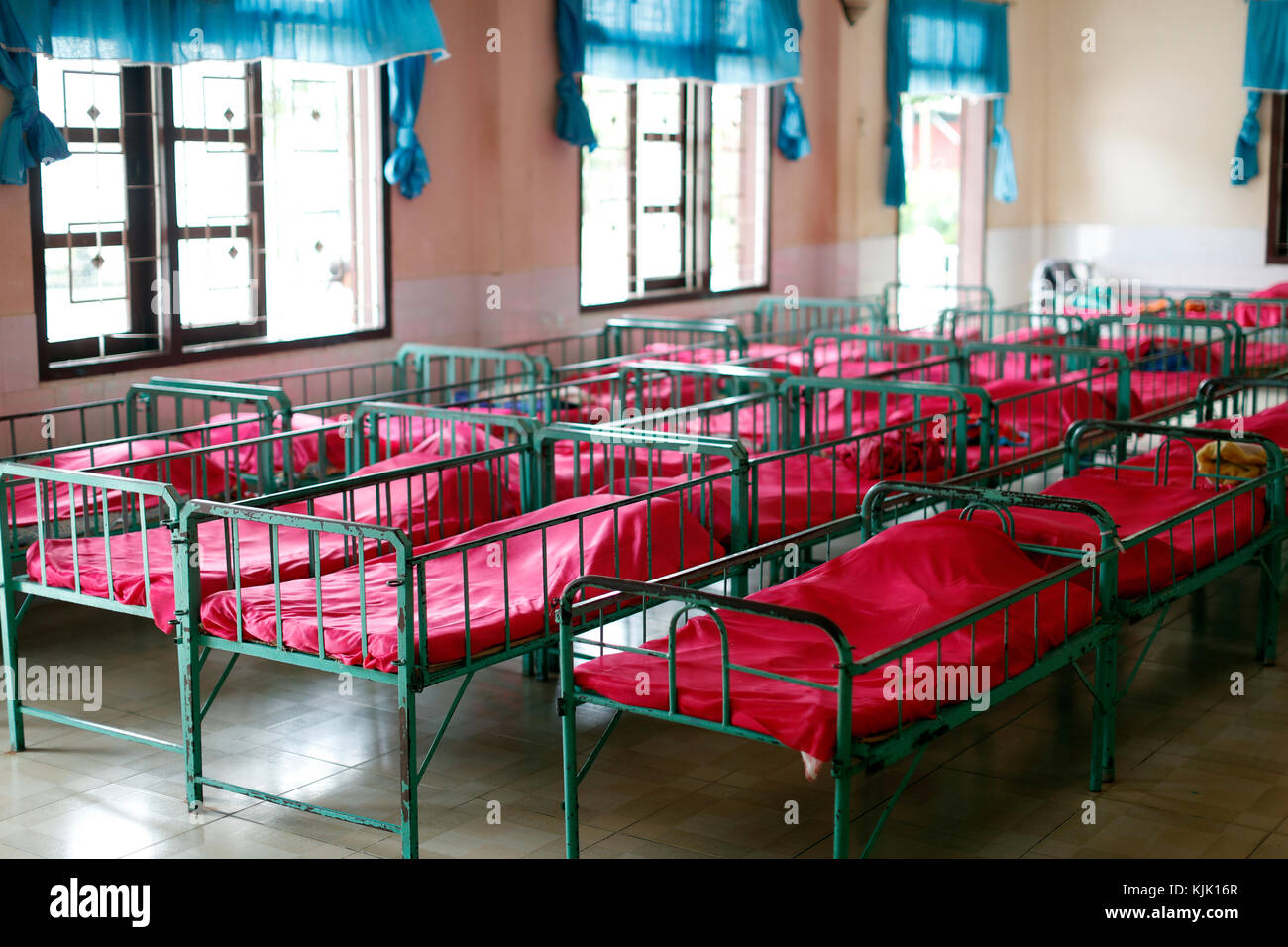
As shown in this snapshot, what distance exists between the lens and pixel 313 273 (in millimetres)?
7668

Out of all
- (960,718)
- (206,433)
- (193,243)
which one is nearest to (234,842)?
(960,718)

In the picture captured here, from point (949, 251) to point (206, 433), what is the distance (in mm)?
8732

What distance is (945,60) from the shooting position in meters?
11.9

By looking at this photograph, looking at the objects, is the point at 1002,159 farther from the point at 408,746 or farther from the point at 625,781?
the point at 408,746

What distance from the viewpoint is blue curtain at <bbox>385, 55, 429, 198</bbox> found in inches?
301

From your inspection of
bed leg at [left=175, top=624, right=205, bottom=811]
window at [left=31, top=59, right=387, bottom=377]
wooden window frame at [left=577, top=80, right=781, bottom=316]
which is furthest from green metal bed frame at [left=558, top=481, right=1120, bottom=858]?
wooden window frame at [left=577, top=80, right=781, bottom=316]

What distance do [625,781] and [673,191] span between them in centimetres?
622

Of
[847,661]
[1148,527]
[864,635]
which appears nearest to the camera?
[847,661]

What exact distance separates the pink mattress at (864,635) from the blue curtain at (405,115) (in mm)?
4281

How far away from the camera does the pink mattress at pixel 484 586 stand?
387 centimetres

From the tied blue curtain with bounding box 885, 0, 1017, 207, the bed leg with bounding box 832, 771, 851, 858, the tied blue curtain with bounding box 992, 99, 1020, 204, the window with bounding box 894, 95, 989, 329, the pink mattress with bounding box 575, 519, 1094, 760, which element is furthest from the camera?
the window with bounding box 894, 95, 989, 329

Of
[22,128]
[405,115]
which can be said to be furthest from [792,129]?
[22,128]

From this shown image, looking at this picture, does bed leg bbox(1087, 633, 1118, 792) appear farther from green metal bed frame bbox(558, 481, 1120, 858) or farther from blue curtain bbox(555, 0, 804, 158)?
blue curtain bbox(555, 0, 804, 158)

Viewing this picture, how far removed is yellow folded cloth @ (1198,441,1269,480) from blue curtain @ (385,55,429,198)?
13.8 feet
